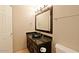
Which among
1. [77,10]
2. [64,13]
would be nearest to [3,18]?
[64,13]

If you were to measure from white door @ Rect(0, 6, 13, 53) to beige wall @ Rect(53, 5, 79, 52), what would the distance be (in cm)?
55

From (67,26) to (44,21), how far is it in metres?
0.35

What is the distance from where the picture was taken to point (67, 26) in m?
0.98

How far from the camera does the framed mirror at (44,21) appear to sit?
118 cm

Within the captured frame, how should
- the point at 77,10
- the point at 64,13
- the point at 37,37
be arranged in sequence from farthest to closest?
1. the point at 37,37
2. the point at 64,13
3. the point at 77,10

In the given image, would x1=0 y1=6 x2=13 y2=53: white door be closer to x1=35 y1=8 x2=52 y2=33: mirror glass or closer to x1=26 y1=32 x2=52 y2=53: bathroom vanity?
x1=26 y1=32 x2=52 y2=53: bathroom vanity

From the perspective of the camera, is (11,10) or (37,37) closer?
(11,10)

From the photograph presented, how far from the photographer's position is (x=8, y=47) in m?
1.11

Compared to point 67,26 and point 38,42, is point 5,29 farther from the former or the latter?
point 67,26

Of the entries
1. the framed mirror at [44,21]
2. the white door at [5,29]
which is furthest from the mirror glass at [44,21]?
A: the white door at [5,29]

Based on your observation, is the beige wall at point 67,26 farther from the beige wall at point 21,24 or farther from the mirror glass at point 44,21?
the beige wall at point 21,24

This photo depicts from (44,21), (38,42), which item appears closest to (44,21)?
(44,21)

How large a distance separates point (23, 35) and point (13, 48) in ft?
0.65

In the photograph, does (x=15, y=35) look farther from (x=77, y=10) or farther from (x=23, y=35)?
(x=77, y=10)
